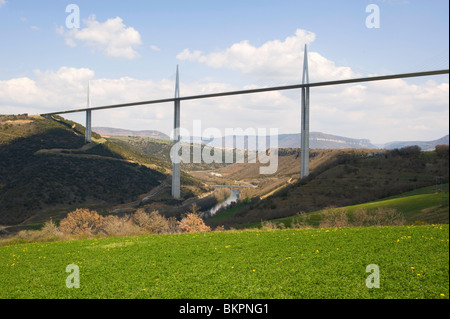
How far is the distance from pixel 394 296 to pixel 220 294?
377cm

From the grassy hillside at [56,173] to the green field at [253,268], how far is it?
36490mm

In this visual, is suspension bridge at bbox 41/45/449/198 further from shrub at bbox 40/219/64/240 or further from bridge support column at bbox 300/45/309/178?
shrub at bbox 40/219/64/240

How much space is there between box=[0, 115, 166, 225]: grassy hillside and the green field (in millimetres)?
36490

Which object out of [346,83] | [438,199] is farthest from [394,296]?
[346,83]

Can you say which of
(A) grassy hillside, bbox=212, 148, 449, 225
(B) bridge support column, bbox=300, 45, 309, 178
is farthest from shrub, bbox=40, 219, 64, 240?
(B) bridge support column, bbox=300, 45, 309, 178

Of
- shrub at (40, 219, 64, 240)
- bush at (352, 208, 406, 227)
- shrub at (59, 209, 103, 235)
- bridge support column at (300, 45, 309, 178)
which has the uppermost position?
bridge support column at (300, 45, 309, 178)

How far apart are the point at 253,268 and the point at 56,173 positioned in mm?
54588

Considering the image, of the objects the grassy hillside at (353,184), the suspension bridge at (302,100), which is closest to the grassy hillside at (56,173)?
the suspension bridge at (302,100)

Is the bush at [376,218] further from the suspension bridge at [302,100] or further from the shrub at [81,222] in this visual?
the shrub at [81,222]

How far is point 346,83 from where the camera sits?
36.8m

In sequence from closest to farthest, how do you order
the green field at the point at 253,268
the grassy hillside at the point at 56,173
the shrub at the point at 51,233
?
the green field at the point at 253,268
the shrub at the point at 51,233
the grassy hillside at the point at 56,173

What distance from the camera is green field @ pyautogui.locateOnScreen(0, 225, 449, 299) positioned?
827 centimetres

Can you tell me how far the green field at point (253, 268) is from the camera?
827cm

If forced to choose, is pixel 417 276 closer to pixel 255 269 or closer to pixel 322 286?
pixel 322 286
